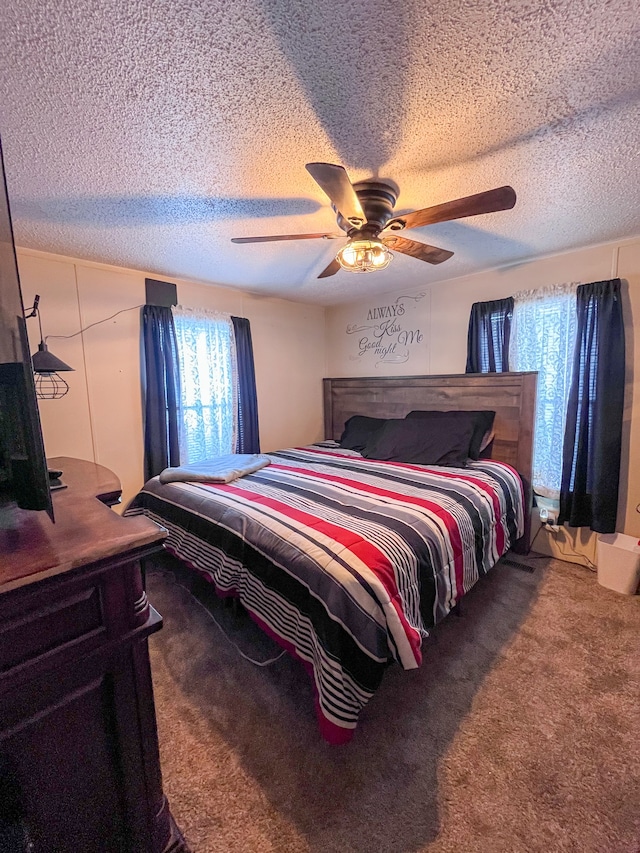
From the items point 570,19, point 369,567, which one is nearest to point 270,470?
point 369,567

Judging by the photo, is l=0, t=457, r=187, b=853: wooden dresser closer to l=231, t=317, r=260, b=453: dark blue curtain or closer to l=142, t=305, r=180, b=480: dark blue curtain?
l=142, t=305, r=180, b=480: dark blue curtain

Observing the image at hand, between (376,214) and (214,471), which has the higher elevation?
(376,214)

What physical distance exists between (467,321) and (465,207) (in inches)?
73.0

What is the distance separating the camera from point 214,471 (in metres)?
2.49

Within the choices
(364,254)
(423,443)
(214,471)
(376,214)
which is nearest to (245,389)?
(214,471)

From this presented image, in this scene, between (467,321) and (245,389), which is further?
(245,389)

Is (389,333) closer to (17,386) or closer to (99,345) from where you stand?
(99,345)

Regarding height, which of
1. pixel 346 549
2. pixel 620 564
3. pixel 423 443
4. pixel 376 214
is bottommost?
pixel 620 564

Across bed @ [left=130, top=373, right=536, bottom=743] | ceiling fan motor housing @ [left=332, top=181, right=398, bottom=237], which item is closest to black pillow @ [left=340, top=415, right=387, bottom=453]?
bed @ [left=130, top=373, right=536, bottom=743]

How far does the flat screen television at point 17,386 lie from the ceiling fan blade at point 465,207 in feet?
4.57

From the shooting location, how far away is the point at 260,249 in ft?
7.52

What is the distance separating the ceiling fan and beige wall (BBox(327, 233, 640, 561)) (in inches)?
50.3

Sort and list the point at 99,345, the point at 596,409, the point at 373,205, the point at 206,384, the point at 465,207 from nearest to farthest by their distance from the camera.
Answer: the point at 465,207 → the point at 373,205 → the point at 596,409 → the point at 99,345 → the point at 206,384

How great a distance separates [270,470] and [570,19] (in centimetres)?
249
